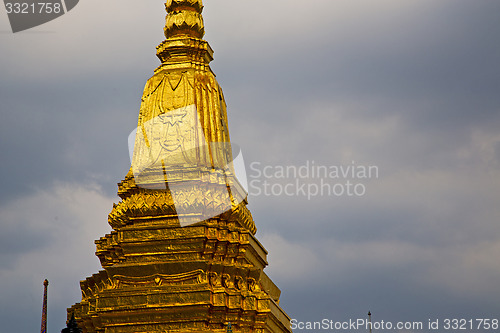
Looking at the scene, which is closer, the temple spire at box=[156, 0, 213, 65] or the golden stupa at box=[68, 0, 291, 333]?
the golden stupa at box=[68, 0, 291, 333]

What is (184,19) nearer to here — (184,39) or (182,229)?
(184,39)

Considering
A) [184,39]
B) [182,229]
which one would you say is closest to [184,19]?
[184,39]

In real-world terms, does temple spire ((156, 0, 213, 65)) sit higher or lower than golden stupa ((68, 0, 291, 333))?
higher

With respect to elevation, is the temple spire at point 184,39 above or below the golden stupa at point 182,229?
above

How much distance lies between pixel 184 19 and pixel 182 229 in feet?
24.8

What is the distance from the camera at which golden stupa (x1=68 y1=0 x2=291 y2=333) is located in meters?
37.8

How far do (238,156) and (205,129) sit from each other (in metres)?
1.78

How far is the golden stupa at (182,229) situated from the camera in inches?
1487

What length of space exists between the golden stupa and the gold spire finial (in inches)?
1.3

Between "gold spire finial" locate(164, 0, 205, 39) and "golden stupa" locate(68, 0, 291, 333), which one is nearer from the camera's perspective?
"golden stupa" locate(68, 0, 291, 333)

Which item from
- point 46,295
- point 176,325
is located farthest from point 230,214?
point 46,295

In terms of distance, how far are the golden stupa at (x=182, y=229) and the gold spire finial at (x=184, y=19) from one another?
0.03 meters

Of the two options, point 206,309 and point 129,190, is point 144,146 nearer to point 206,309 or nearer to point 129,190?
point 129,190

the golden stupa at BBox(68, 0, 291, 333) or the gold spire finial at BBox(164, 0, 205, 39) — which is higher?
the gold spire finial at BBox(164, 0, 205, 39)
